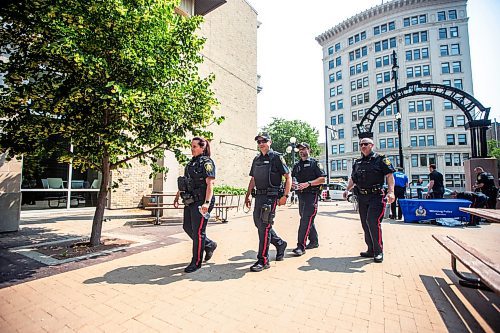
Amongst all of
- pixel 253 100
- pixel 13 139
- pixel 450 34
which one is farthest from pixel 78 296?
pixel 450 34

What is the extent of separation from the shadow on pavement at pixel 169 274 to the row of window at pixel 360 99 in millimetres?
54618

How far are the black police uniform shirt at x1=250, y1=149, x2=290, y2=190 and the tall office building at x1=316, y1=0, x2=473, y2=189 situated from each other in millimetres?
44646

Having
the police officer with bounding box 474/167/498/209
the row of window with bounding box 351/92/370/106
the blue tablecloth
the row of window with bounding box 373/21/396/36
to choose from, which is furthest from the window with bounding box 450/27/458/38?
the blue tablecloth

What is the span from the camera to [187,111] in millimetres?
5465

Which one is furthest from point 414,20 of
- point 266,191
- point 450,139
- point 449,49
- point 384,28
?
point 266,191

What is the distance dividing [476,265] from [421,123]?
5340cm

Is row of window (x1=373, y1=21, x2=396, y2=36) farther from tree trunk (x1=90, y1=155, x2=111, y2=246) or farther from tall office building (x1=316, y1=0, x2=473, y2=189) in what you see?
tree trunk (x1=90, y1=155, x2=111, y2=246)

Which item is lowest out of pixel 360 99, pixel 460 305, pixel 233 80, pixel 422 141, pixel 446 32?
pixel 460 305

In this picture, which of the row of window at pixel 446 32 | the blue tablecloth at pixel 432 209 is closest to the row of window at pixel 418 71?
the row of window at pixel 446 32

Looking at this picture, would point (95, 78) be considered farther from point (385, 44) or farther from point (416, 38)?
point (416, 38)

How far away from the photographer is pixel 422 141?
1828 inches

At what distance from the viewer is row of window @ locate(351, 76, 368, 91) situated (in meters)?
52.1

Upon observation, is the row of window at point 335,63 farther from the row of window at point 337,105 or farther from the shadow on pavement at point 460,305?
the shadow on pavement at point 460,305

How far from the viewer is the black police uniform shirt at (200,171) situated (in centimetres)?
405
